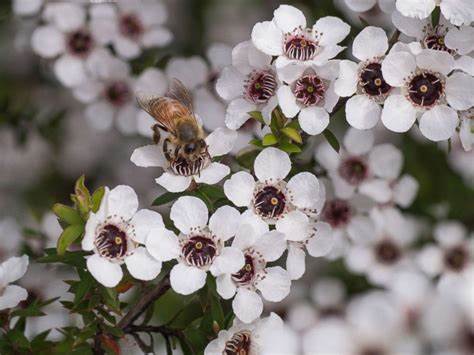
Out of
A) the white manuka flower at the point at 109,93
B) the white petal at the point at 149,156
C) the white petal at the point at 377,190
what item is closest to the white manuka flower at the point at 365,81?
the white petal at the point at 149,156

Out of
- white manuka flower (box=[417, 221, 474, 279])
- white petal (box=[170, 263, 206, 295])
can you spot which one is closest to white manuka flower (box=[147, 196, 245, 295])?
white petal (box=[170, 263, 206, 295])

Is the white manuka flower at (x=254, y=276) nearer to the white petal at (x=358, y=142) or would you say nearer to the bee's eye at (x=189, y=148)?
the bee's eye at (x=189, y=148)

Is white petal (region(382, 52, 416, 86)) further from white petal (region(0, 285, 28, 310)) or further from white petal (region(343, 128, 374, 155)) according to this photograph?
white petal (region(0, 285, 28, 310))

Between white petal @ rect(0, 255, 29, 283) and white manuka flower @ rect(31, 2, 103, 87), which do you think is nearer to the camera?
white petal @ rect(0, 255, 29, 283)

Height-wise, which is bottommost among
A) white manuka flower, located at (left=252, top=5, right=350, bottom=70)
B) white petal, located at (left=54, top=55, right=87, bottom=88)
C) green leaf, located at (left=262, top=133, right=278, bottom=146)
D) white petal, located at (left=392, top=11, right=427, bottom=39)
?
white petal, located at (left=54, top=55, right=87, bottom=88)

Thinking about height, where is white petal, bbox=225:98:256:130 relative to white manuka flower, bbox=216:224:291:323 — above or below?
above

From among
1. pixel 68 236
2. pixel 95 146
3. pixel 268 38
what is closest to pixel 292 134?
pixel 268 38

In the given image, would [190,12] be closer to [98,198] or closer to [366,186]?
[366,186]
